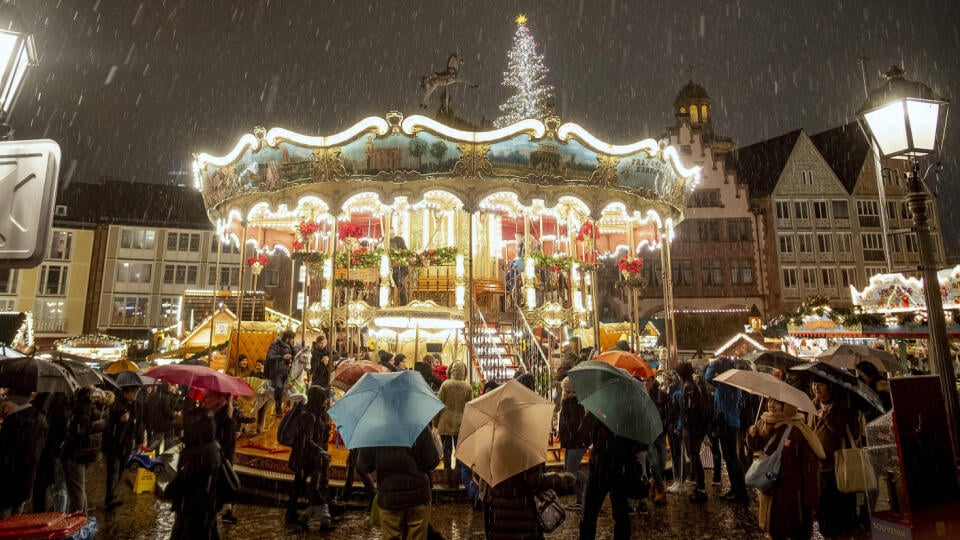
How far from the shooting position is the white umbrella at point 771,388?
14.2ft

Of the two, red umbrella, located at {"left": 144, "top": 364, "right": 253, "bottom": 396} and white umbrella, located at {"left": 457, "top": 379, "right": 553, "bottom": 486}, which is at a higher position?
red umbrella, located at {"left": 144, "top": 364, "right": 253, "bottom": 396}

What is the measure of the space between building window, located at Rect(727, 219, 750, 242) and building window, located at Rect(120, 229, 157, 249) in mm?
40752

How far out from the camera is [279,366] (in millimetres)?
10398

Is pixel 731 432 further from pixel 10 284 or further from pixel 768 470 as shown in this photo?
pixel 10 284

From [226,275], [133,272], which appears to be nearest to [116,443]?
[226,275]

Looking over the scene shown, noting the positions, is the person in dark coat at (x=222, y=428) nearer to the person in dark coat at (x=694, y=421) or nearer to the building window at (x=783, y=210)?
the person in dark coat at (x=694, y=421)

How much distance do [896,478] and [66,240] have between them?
4786 centimetres

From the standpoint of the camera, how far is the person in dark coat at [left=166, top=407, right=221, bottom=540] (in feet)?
15.4

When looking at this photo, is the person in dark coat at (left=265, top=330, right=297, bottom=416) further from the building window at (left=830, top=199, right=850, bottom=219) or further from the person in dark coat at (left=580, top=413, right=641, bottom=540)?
the building window at (left=830, top=199, right=850, bottom=219)

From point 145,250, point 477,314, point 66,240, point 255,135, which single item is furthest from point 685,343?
point 66,240

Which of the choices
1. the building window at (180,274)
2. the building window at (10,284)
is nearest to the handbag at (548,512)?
the building window at (180,274)

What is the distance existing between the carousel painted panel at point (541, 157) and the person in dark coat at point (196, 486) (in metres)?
7.31

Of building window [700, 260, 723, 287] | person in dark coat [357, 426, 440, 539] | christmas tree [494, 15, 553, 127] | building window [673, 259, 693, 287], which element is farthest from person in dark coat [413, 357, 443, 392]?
building window [700, 260, 723, 287]

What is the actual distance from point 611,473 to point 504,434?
5.21ft
